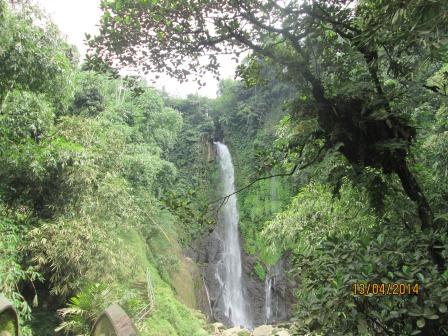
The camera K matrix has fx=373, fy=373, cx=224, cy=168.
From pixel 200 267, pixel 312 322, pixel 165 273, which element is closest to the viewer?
pixel 312 322

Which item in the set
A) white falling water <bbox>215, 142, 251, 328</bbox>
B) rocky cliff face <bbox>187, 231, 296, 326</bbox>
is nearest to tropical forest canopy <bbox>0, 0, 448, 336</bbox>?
rocky cliff face <bbox>187, 231, 296, 326</bbox>

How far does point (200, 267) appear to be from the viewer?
54.1 feet

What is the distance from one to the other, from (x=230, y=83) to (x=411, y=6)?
2617cm

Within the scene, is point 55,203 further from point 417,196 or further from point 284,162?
point 417,196

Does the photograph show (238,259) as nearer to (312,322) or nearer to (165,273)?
(165,273)

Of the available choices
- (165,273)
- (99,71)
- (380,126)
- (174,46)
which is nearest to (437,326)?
(380,126)

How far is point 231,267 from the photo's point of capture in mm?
17250

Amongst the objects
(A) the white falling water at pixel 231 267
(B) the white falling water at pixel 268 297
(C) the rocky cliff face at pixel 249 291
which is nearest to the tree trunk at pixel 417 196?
(C) the rocky cliff face at pixel 249 291

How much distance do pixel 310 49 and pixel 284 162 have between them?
1.00 metres

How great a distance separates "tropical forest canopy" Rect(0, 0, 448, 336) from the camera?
2.13 metres

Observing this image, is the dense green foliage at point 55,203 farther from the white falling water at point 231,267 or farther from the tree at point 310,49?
the white falling water at point 231,267
